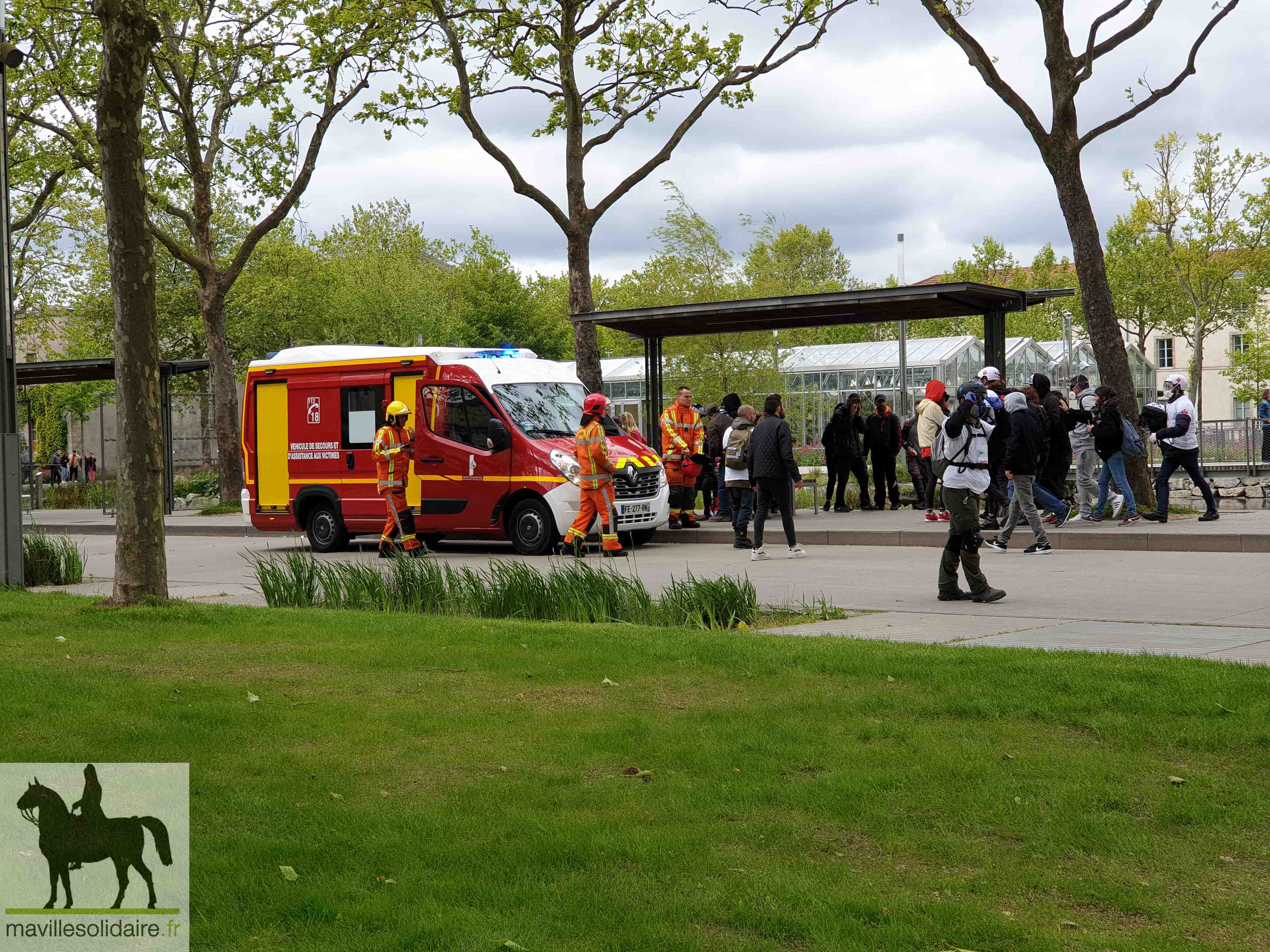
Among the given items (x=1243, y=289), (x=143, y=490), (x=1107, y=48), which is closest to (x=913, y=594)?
(x=143, y=490)

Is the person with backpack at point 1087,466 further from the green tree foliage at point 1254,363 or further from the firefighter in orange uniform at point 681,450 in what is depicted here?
the green tree foliage at point 1254,363

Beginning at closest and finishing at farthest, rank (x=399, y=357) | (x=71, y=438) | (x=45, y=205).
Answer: (x=399, y=357), (x=45, y=205), (x=71, y=438)

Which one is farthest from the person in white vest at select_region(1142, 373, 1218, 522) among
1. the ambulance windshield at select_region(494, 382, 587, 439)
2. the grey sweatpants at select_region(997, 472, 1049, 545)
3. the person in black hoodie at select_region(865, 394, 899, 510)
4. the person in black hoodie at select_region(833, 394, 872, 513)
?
the ambulance windshield at select_region(494, 382, 587, 439)

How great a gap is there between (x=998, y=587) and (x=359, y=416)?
9.78 metres

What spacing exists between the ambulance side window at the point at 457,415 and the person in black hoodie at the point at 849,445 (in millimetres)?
6099

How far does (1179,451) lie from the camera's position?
57.7ft

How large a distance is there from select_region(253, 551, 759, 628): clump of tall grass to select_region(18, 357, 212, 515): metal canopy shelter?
17.2 meters

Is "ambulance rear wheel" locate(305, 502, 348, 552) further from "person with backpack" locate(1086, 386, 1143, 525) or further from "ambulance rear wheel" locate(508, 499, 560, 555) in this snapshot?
"person with backpack" locate(1086, 386, 1143, 525)

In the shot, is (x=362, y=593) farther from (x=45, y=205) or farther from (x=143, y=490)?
(x=45, y=205)

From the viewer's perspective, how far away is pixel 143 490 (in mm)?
10180

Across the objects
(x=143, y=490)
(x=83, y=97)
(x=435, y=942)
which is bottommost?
(x=435, y=942)

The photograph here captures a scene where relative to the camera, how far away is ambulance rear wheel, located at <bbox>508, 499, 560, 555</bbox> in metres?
16.8

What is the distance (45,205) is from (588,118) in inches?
848

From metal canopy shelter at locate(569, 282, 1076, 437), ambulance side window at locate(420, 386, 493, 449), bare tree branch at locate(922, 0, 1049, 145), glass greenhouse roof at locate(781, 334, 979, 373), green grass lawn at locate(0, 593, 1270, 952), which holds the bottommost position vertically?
green grass lawn at locate(0, 593, 1270, 952)
